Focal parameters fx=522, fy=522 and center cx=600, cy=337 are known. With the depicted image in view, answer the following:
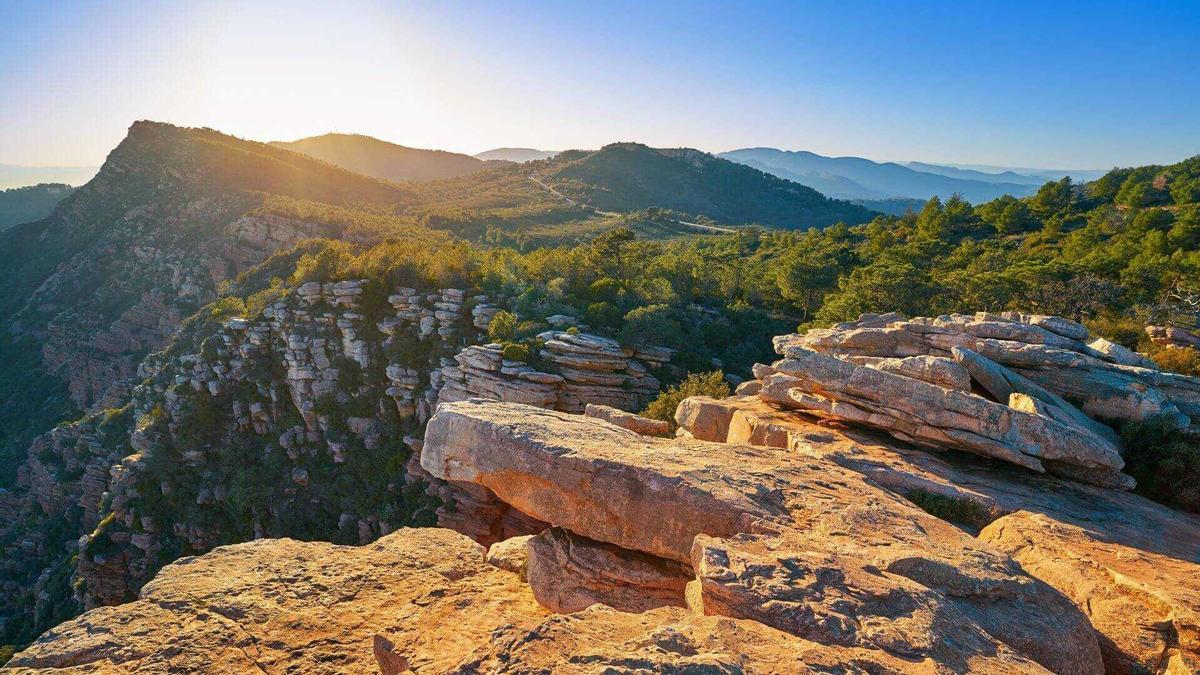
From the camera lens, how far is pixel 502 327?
3114 cm

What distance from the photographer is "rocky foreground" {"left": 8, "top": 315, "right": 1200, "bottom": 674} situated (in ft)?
19.1

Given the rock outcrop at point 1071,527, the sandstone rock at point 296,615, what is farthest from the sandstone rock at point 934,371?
the sandstone rock at point 296,615

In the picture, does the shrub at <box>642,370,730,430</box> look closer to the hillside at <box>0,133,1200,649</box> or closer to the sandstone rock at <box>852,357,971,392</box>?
the hillside at <box>0,133,1200,649</box>

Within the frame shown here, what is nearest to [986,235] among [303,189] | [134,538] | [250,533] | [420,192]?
[250,533]

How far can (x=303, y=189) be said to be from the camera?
87.6 meters

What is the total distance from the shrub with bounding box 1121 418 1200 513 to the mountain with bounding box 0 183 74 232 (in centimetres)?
15905

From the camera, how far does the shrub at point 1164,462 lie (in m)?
12.5

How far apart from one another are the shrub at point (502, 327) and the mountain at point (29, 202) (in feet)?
433

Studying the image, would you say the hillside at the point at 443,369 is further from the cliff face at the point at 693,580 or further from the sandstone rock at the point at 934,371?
the cliff face at the point at 693,580

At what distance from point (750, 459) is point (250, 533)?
101 feet

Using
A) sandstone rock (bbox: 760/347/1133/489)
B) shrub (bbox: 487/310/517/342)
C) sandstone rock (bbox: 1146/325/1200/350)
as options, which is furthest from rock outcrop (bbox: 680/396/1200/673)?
shrub (bbox: 487/310/517/342)

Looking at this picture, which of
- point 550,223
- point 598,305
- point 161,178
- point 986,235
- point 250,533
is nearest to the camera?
point 250,533

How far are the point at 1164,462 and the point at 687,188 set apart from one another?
509ft

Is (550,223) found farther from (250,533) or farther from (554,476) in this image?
(554,476)
